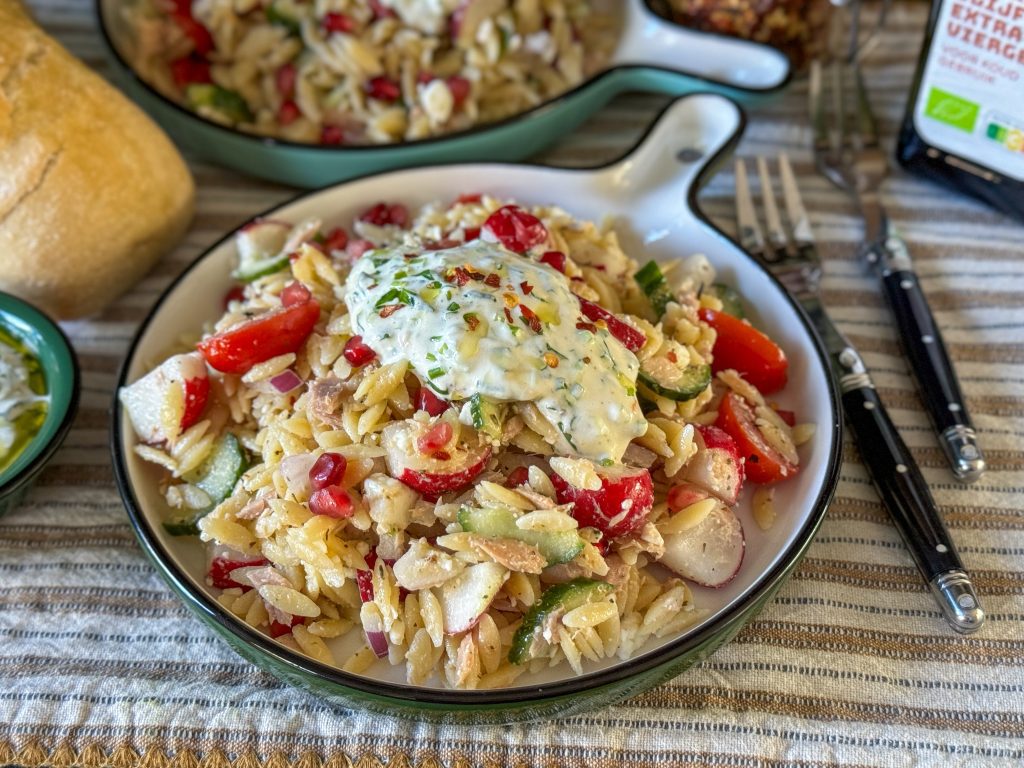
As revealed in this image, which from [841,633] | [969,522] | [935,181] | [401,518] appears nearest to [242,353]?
[401,518]

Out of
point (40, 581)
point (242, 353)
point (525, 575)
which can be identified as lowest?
point (40, 581)

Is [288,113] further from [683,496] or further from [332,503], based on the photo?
[683,496]

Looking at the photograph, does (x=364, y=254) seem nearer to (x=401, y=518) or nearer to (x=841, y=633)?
(x=401, y=518)

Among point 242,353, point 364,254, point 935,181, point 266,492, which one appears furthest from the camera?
point 935,181

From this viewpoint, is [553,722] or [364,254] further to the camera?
[364,254]

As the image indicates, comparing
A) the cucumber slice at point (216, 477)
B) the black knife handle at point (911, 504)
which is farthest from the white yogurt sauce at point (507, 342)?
the black knife handle at point (911, 504)

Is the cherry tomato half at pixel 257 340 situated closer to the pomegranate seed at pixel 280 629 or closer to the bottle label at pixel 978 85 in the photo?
the pomegranate seed at pixel 280 629

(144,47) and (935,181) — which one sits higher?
(144,47)

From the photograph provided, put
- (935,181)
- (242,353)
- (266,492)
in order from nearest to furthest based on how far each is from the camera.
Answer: (266,492)
(242,353)
(935,181)
